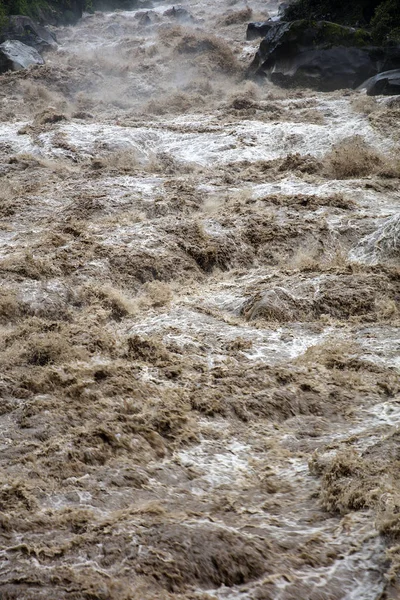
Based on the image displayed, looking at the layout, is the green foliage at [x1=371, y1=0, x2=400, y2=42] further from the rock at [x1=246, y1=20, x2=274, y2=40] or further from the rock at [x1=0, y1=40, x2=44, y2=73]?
the rock at [x1=0, y1=40, x2=44, y2=73]

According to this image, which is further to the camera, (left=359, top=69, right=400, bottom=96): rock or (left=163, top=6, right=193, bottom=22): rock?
(left=163, top=6, right=193, bottom=22): rock

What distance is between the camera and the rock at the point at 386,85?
17.8 metres

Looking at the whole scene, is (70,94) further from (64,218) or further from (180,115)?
(64,218)

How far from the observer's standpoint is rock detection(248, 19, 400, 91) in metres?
21.0

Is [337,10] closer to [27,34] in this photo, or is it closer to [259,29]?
[259,29]

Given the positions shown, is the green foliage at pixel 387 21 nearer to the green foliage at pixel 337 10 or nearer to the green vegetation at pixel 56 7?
the green foliage at pixel 337 10

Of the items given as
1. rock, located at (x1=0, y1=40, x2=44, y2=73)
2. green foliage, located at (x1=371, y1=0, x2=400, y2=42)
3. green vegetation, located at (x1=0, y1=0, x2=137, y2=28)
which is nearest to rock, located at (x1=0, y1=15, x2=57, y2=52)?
green vegetation, located at (x1=0, y1=0, x2=137, y2=28)

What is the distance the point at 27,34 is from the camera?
32.7m

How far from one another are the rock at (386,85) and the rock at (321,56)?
86.9 inches

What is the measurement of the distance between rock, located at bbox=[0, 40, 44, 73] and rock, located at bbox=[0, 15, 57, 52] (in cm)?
279

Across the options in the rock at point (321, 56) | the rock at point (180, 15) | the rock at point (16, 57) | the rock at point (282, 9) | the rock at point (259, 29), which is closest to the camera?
the rock at point (321, 56)

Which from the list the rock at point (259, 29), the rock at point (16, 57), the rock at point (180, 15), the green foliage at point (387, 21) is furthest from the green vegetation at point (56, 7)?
the green foliage at point (387, 21)

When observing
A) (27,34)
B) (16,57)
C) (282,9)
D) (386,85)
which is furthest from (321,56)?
(27,34)

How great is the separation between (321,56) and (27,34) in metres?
19.3
